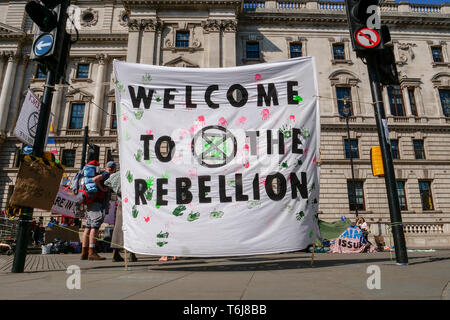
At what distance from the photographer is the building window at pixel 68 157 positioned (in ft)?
81.7

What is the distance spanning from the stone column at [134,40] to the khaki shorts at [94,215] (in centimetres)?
1888

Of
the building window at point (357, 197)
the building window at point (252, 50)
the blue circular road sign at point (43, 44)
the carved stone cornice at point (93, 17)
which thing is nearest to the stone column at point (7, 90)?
the carved stone cornice at point (93, 17)

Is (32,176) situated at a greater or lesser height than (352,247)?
greater

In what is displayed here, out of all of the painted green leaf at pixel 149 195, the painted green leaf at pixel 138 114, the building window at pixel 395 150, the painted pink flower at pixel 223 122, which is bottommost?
the painted green leaf at pixel 149 195

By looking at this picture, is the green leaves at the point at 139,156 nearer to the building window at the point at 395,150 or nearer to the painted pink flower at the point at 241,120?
the painted pink flower at the point at 241,120

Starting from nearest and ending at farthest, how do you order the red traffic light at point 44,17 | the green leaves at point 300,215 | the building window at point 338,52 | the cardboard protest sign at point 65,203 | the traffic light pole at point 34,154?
1. the green leaves at point 300,215
2. the traffic light pole at point 34,154
3. the red traffic light at point 44,17
4. the cardboard protest sign at point 65,203
5. the building window at point 338,52

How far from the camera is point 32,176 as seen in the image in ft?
13.6

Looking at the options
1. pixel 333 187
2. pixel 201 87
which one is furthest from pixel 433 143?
pixel 201 87

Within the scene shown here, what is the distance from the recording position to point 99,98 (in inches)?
1013

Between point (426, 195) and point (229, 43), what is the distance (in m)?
19.3

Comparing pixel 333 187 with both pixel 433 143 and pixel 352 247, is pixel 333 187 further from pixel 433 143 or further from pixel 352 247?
pixel 352 247

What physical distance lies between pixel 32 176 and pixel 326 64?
2428 cm

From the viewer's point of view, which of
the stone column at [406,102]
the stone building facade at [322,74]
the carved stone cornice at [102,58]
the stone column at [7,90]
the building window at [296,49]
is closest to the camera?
the stone building facade at [322,74]

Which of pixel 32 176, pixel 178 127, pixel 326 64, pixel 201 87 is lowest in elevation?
pixel 32 176
